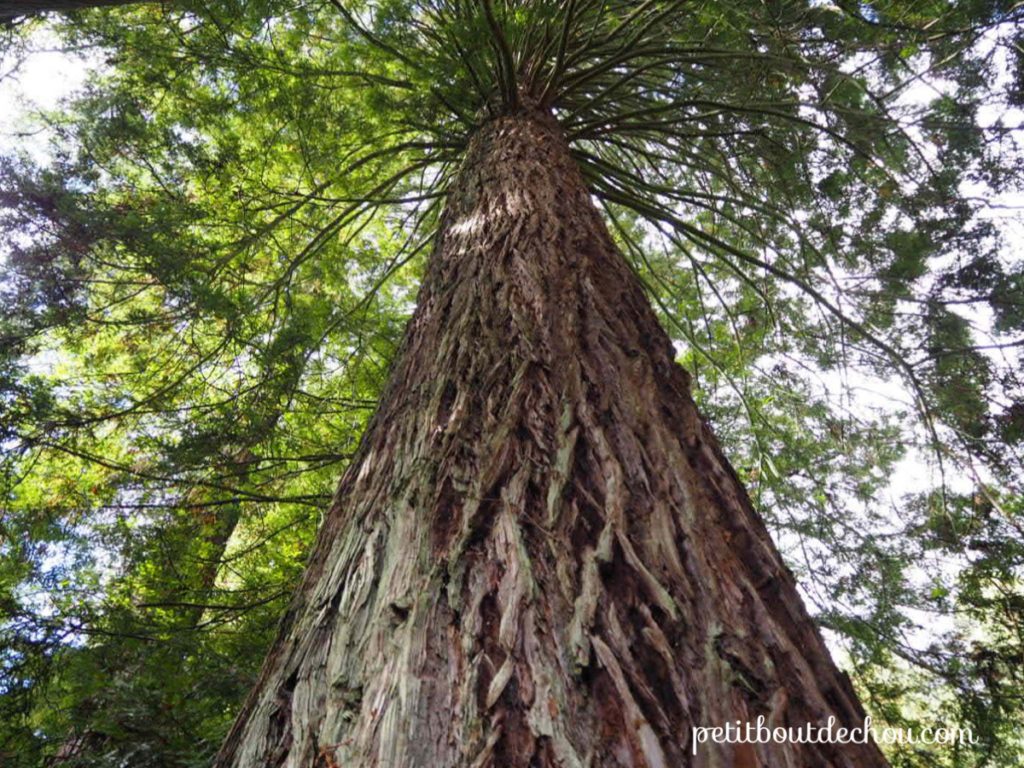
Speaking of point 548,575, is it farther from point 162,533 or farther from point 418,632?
point 162,533

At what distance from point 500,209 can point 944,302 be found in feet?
9.80

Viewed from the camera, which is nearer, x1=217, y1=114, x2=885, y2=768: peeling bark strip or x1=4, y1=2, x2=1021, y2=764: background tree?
x1=217, y1=114, x2=885, y2=768: peeling bark strip

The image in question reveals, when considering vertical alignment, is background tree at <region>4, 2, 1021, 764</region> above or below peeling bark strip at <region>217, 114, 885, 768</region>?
above

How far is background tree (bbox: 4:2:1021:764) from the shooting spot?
2816 millimetres

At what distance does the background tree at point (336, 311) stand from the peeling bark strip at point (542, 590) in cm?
174

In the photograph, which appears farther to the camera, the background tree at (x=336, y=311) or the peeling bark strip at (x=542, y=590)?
the background tree at (x=336, y=311)

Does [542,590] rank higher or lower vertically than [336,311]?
lower

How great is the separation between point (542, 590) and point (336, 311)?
12.8ft

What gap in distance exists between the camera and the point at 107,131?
332cm

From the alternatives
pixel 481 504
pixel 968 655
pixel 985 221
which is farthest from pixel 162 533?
pixel 985 221

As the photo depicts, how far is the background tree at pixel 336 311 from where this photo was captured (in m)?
2.82

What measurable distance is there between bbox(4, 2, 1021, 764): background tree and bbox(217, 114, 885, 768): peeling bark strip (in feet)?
5.69

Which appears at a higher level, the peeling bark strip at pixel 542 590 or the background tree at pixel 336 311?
the background tree at pixel 336 311

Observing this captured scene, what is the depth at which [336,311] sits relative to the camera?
4406 mm
